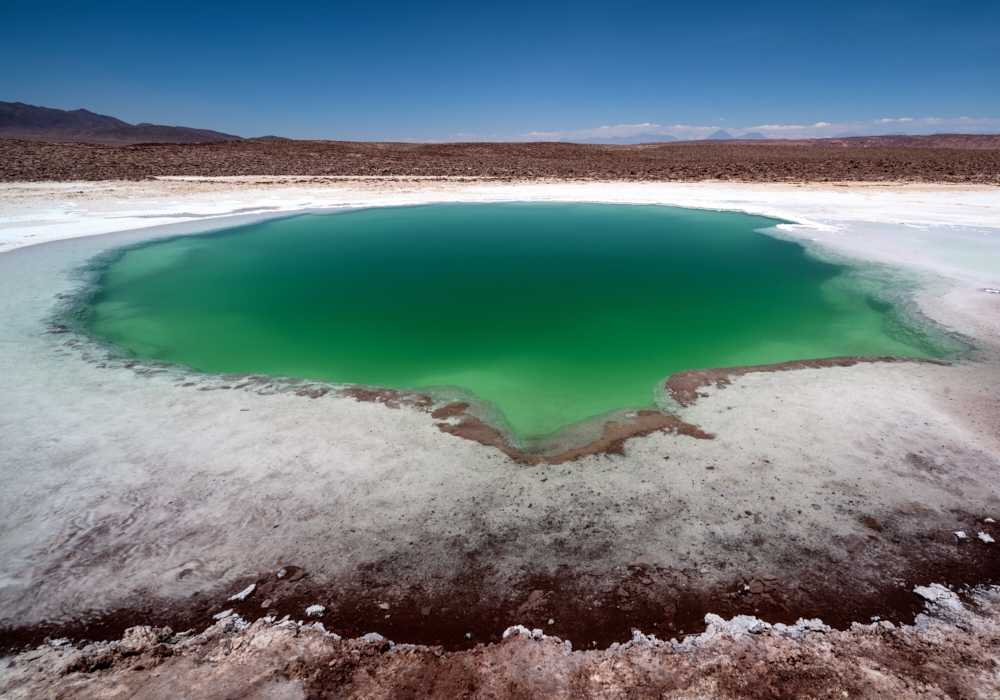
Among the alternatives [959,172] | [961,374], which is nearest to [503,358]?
[961,374]

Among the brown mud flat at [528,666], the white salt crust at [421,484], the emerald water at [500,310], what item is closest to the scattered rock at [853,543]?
the white salt crust at [421,484]

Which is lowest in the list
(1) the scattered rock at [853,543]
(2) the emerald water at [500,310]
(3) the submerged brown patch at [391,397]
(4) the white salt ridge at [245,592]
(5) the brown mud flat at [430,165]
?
(4) the white salt ridge at [245,592]

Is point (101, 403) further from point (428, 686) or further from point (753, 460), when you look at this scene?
point (753, 460)

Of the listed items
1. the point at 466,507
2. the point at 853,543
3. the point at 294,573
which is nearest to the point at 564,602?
the point at 466,507

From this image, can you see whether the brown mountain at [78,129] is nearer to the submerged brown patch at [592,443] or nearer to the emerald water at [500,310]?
the emerald water at [500,310]

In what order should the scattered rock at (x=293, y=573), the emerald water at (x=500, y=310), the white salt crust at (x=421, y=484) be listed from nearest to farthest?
the scattered rock at (x=293, y=573) → the white salt crust at (x=421, y=484) → the emerald water at (x=500, y=310)

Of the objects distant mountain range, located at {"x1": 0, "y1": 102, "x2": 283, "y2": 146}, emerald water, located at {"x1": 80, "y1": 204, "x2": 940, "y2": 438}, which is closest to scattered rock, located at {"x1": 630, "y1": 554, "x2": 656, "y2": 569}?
emerald water, located at {"x1": 80, "y1": 204, "x2": 940, "y2": 438}

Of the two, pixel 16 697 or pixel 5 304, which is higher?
pixel 5 304

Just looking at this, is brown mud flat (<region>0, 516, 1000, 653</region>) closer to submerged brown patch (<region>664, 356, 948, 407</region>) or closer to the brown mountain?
submerged brown patch (<region>664, 356, 948, 407</region>)
